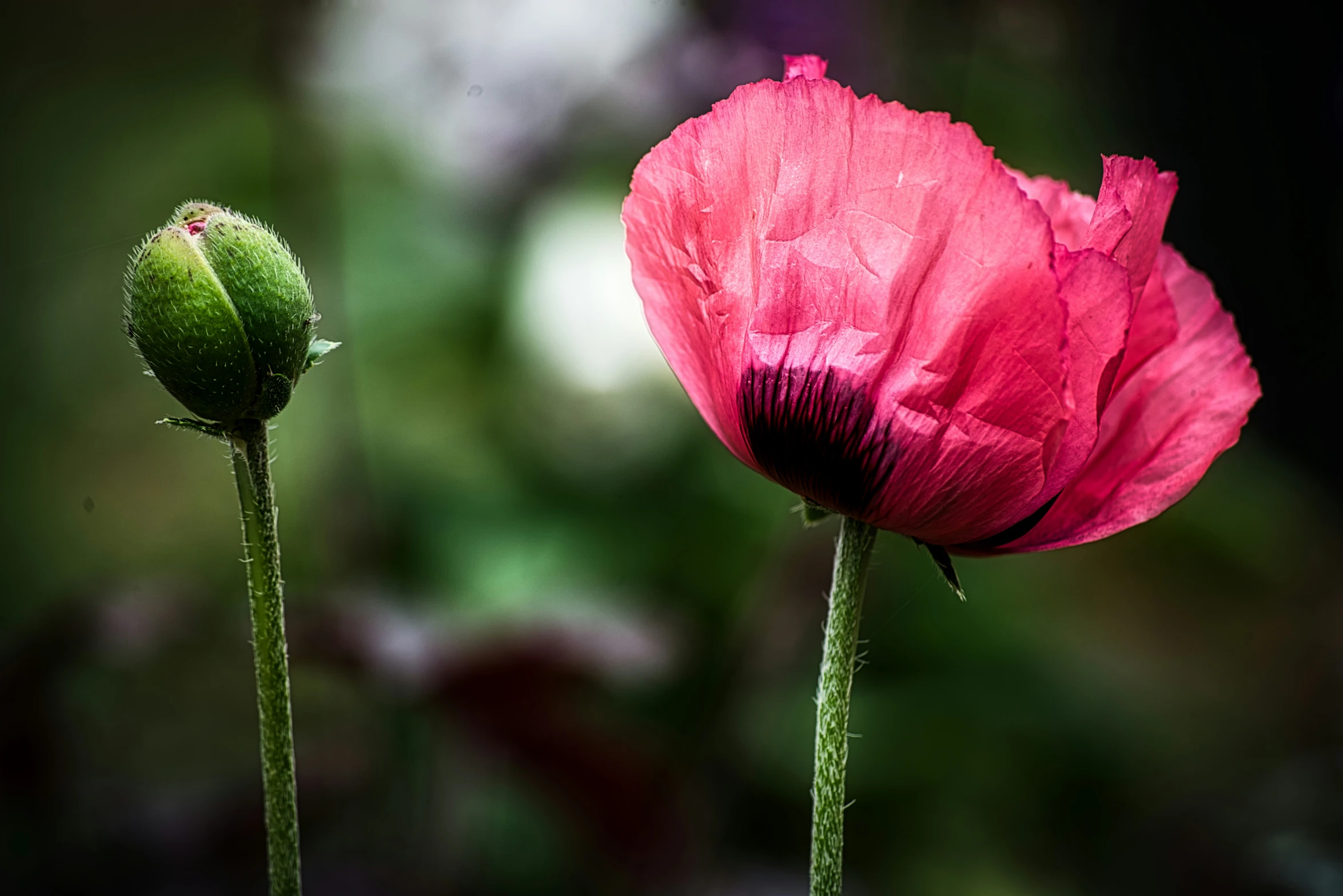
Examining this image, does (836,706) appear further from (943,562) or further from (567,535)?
(567,535)

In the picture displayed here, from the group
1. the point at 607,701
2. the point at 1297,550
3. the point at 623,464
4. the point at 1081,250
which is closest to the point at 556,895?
the point at 607,701

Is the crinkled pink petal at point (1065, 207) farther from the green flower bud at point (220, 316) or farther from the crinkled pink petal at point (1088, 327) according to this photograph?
the green flower bud at point (220, 316)

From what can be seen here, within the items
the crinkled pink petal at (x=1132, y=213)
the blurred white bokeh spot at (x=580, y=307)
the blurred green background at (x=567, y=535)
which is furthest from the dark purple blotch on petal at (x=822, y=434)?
the blurred white bokeh spot at (x=580, y=307)

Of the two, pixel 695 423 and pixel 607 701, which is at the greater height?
pixel 695 423

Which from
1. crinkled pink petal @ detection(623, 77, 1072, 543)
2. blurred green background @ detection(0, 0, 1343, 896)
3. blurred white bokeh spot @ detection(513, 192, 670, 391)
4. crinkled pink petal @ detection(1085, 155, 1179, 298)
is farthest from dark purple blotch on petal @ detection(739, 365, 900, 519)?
blurred white bokeh spot @ detection(513, 192, 670, 391)

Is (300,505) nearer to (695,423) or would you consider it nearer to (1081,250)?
(695,423)
